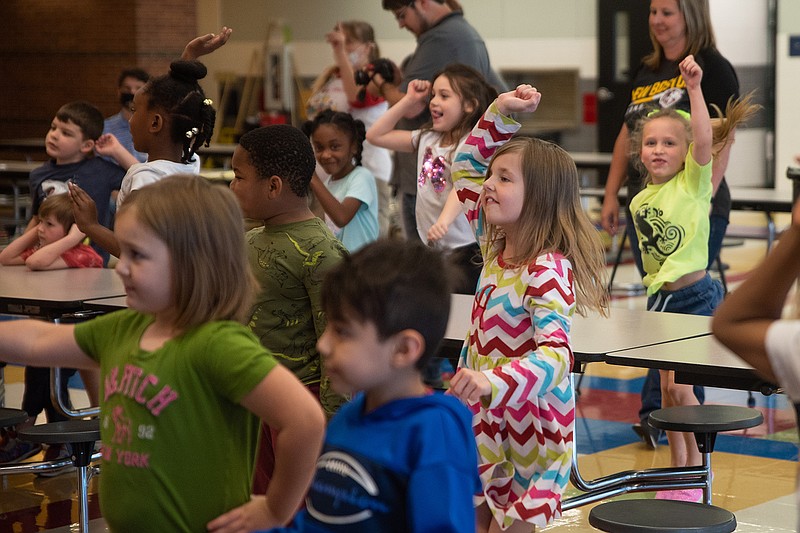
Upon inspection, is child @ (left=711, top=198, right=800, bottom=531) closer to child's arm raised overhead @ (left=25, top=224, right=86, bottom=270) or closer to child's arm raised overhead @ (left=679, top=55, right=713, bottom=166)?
child's arm raised overhead @ (left=679, top=55, right=713, bottom=166)

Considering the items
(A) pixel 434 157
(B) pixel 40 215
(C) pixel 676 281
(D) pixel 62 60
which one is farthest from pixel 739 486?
(D) pixel 62 60

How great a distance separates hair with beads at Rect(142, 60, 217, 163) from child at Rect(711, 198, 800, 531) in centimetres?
242

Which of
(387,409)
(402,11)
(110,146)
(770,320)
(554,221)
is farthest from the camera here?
(402,11)

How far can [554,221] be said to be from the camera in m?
2.75

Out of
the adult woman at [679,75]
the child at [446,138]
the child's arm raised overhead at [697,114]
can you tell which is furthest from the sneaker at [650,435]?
the child's arm raised overhead at [697,114]

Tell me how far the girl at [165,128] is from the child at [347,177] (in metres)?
1.09

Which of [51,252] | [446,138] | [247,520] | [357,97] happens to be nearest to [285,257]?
[247,520]

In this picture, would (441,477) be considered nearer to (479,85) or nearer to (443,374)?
(479,85)

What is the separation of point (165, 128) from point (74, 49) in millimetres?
13656

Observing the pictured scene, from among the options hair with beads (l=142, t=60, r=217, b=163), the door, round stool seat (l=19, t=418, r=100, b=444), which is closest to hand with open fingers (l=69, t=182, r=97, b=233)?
hair with beads (l=142, t=60, r=217, b=163)

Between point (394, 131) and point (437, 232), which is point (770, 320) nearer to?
point (437, 232)

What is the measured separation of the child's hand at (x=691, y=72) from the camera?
12.9ft

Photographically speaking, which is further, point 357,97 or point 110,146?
point 357,97

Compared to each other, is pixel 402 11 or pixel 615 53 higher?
pixel 615 53
